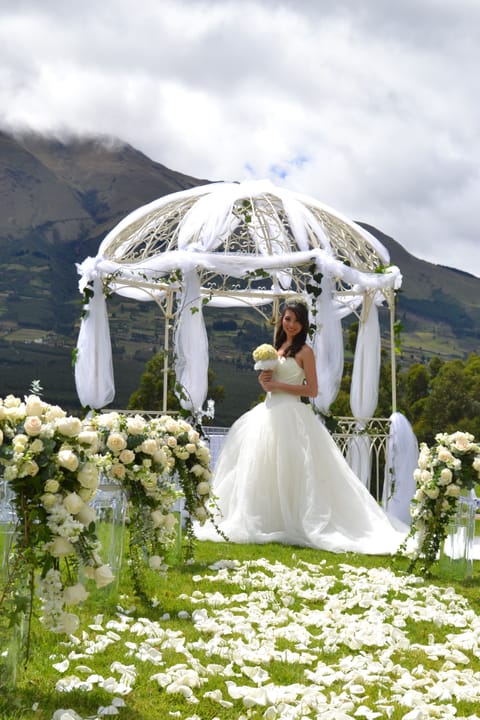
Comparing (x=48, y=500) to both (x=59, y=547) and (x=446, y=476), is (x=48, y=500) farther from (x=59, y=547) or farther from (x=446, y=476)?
(x=446, y=476)

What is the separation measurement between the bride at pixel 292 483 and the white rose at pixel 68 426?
4.78 m

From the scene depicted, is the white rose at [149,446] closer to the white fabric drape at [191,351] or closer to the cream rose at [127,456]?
the cream rose at [127,456]

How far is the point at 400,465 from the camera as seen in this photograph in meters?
10.4

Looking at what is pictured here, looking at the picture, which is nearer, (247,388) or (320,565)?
(320,565)

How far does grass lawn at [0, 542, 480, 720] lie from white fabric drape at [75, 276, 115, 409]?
4371mm

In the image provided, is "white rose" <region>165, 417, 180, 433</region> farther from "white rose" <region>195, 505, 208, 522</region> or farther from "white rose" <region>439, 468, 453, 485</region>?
"white rose" <region>439, 468, 453, 485</region>

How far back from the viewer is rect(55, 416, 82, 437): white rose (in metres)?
3.38

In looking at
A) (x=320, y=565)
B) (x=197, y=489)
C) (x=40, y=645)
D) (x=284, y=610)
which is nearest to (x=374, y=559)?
(x=320, y=565)

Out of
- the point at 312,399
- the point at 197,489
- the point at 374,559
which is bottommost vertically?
the point at 374,559

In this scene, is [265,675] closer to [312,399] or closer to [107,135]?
[312,399]

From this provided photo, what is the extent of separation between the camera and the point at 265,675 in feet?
12.6

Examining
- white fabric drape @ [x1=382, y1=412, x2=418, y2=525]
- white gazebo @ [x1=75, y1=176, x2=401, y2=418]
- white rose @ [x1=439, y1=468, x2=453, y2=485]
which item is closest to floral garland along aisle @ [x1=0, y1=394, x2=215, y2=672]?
white rose @ [x1=439, y1=468, x2=453, y2=485]

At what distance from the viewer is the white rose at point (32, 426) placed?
3.31m

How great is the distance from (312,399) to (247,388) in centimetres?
5344
